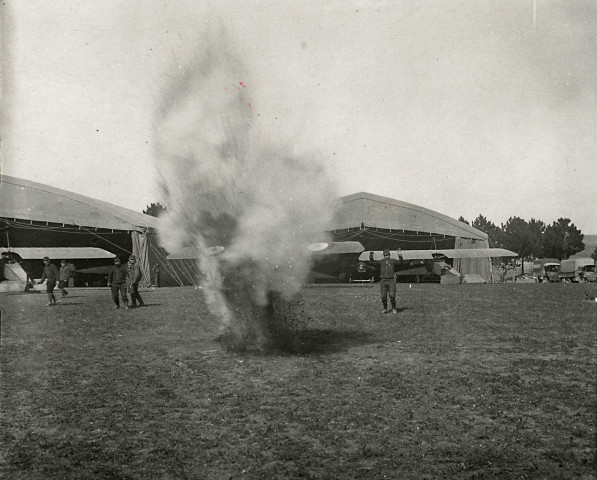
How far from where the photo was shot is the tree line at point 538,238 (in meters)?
87.3

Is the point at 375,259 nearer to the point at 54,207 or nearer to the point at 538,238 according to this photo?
the point at 54,207

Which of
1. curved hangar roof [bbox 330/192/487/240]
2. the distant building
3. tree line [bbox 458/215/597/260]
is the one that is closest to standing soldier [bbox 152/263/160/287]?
the distant building

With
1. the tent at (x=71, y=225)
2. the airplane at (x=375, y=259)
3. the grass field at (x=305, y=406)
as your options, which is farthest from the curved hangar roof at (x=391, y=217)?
the grass field at (x=305, y=406)

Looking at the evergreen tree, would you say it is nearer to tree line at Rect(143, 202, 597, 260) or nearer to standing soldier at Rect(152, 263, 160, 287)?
tree line at Rect(143, 202, 597, 260)

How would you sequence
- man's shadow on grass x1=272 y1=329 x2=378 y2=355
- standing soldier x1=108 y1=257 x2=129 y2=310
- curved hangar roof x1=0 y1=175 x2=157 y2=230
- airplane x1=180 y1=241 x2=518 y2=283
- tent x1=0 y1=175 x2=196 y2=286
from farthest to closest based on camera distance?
airplane x1=180 y1=241 x2=518 y2=283
tent x1=0 y1=175 x2=196 y2=286
curved hangar roof x1=0 y1=175 x2=157 y2=230
standing soldier x1=108 y1=257 x2=129 y2=310
man's shadow on grass x1=272 y1=329 x2=378 y2=355

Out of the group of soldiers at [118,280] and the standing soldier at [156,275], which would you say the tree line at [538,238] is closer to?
the standing soldier at [156,275]

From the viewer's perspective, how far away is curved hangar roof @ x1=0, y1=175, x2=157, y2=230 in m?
38.2

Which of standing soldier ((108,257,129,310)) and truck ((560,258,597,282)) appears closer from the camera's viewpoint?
standing soldier ((108,257,129,310))

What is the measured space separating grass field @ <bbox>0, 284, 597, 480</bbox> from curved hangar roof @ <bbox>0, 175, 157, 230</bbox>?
92.6 ft

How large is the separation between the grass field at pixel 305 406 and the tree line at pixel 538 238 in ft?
261

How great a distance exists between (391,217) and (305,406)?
46429mm

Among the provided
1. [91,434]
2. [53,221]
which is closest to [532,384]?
[91,434]

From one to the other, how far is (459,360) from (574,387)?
7.58 ft

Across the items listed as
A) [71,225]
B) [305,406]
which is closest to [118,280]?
[305,406]
